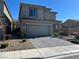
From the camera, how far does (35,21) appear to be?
2252cm

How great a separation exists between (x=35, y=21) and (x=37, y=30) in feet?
6.01

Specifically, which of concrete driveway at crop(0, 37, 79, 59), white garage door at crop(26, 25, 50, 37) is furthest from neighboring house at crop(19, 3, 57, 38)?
concrete driveway at crop(0, 37, 79, 59)

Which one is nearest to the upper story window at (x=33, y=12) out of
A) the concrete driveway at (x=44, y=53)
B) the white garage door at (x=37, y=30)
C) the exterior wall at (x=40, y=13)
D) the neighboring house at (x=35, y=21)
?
the neighboring house at (x=35, y=21)

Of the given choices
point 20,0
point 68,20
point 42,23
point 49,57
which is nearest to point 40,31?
point 42,23

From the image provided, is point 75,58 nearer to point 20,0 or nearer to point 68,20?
point 20,0

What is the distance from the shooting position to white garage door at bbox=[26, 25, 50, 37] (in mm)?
22375

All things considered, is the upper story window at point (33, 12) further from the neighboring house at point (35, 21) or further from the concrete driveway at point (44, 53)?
the concrete driveway at point (44, 53)

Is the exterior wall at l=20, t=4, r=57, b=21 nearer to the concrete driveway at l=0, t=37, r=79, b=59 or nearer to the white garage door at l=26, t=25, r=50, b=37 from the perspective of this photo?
the white garage door at l=26, t=25, r=50, b=37

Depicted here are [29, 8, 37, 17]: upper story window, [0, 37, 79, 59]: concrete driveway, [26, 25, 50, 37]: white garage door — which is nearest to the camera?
[0, 37, 79, 59]: concrete driveway

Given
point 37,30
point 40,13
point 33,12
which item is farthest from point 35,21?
point 40,13

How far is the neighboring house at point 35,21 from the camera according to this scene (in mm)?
21884

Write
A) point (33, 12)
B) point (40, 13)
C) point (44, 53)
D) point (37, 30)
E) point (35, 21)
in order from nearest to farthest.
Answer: point (44, 53) < point (35, 21) < point (37, 30) < point (33, 12) < point (40, 13)

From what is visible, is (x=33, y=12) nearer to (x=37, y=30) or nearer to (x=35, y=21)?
(x=35, y=21)

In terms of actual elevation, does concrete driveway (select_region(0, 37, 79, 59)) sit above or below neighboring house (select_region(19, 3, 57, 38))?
below
